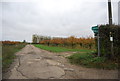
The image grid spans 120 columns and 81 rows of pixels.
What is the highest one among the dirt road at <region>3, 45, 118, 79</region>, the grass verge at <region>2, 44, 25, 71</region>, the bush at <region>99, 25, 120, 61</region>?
the bush at <region>99, 25, 120, 61</region>

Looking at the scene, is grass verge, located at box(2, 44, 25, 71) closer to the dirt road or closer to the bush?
the dirt road

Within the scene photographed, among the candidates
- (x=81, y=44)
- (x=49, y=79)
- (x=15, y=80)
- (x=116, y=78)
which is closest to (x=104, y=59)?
(x=116, y=78)

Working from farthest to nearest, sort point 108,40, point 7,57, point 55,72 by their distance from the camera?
point 7,57
point 108,40
point 55,72

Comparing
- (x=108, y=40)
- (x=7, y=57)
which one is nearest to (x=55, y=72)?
(x=108, y=40)

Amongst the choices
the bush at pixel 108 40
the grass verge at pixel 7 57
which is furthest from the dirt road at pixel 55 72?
the bush at pixel 108 40

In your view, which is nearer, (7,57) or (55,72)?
(55,72)

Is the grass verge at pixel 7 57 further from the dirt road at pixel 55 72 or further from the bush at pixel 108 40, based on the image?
the bush at pixel 108 40

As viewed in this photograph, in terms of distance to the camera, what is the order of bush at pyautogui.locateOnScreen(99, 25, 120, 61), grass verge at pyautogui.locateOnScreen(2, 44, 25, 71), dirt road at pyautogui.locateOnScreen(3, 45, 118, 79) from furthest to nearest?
1. bush at pyautogui.locateOnScreen(99, 25, 120, 61)
2. grass verge at pyautogui.locateOnScreen(2, 44, 25, 71)
3. dirt road at pyautogui.locateOnScreen(3, 45, 118, 79)

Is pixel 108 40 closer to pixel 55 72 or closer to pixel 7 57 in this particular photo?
pixel 55 72

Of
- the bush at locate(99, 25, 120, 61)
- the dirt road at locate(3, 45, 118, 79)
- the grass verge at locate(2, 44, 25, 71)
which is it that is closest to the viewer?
the dirt road at locate(3, 45, 118, 79)

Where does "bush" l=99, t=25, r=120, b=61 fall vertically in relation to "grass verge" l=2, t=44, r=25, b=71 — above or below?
above

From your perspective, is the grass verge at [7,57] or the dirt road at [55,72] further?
the grass verge at [7,57]

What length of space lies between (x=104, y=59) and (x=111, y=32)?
5.79 feet

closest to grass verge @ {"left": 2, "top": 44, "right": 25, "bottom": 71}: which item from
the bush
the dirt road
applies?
the dirt road
